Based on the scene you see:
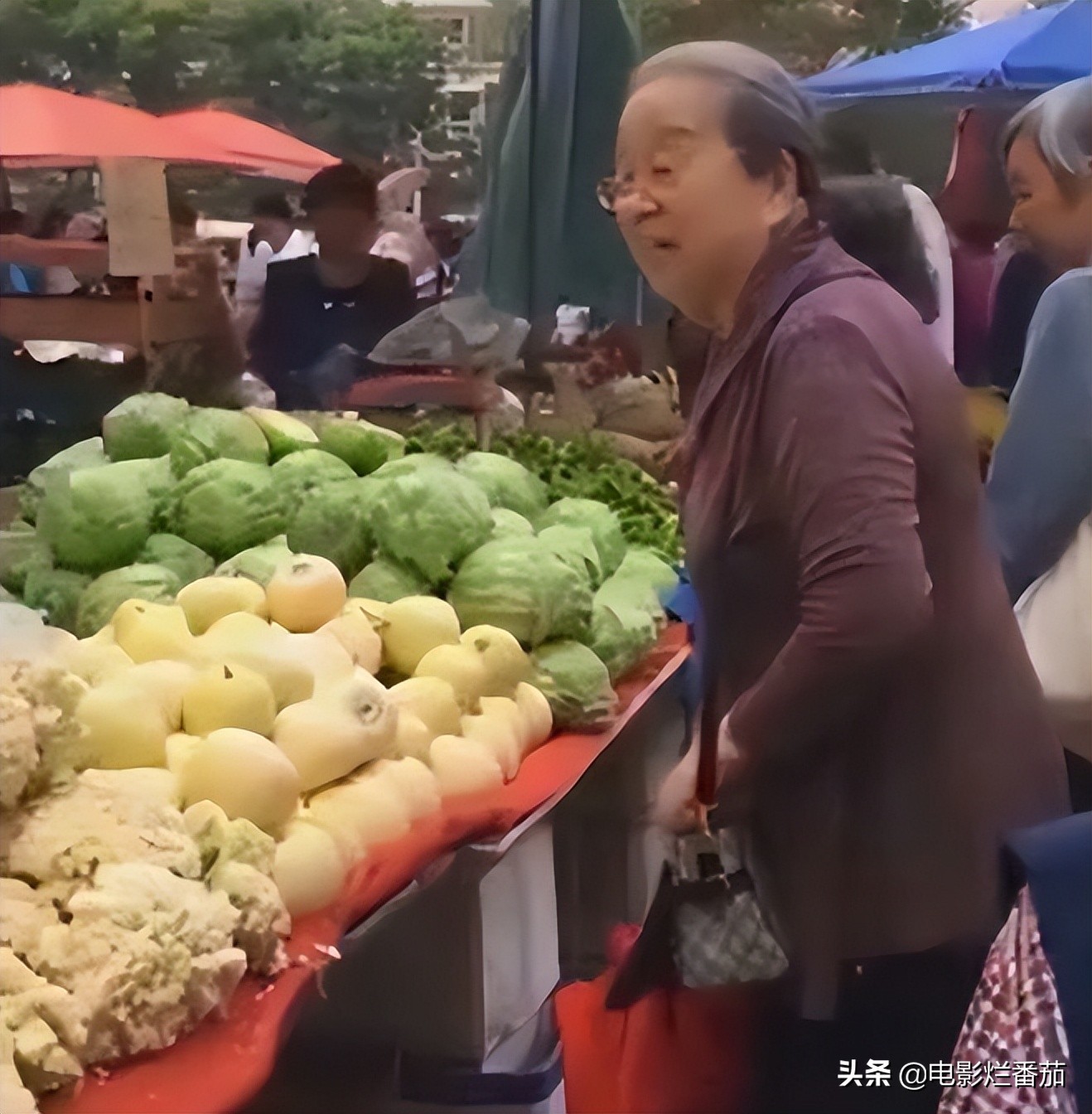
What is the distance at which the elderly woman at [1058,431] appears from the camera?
0.97 m

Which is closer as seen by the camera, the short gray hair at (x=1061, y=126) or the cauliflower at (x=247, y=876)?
the cauliflower at (x=247, y=876)

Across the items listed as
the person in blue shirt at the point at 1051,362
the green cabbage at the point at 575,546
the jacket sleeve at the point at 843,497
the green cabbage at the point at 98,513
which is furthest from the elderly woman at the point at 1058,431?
the green cabbage at the point at 98,513

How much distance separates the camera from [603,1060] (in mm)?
981

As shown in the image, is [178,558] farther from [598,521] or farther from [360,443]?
[598,521]

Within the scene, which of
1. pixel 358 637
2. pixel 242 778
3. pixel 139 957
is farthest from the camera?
pixel 358 637

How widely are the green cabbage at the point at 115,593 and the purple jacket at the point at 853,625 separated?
1.56 feet

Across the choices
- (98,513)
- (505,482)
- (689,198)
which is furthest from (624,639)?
(98,513)

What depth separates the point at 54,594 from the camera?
97 cm

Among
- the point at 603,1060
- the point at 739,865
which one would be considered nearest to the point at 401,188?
the point at 739,865

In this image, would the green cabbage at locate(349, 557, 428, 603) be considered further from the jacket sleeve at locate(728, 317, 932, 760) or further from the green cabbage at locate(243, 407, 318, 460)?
the jacket sleeve at locate(728, 317, 932, 760)

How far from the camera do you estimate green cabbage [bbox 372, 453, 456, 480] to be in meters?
1.00

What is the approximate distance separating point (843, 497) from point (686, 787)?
295 mm

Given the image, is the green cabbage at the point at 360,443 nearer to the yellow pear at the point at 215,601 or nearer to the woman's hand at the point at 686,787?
the yellow pear at the point at 215,601

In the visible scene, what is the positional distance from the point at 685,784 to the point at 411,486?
368 millimetres
